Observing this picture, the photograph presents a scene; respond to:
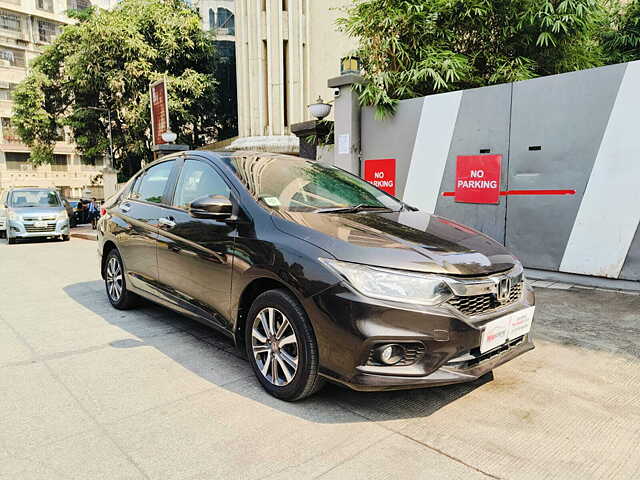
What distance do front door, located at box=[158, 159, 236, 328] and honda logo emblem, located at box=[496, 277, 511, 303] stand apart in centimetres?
166

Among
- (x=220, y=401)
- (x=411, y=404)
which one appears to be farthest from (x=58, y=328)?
(x=411, y=404)

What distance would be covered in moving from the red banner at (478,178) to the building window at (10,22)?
47.0m

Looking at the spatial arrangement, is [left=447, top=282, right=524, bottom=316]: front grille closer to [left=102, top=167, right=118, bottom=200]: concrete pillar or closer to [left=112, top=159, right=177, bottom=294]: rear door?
[left=112, top=159, right=177, bottom=294]: rear door

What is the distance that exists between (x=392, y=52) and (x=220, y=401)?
22.9ft

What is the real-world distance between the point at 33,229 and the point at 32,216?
0.35 m

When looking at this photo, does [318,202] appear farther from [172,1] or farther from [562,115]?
[172,1]

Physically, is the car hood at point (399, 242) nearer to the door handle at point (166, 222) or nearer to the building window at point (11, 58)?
the door handle at point (166, 222)

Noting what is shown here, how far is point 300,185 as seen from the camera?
11.3ft

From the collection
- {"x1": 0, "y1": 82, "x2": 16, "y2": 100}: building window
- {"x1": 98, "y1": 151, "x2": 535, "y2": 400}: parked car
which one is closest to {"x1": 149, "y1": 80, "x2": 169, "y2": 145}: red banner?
{"x1": 98, "y1": 151, "x2": 535, "y2": 400}: parked car

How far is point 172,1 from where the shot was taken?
75.2 feet

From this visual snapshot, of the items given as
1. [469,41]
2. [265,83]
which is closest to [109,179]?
[265,83]

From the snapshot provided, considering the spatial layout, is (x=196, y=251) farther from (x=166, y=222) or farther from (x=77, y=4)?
(x=77, y=4)

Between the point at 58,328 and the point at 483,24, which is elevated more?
the point at 483,24

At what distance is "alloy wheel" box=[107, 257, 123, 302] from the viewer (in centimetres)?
477
